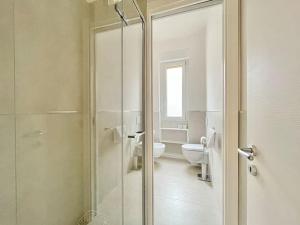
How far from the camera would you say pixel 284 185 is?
1.52ft

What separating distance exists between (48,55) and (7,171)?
0.63 m

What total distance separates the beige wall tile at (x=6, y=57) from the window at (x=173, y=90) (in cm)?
318

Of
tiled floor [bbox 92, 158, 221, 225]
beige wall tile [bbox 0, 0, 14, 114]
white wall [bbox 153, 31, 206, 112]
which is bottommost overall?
tiled floor [bbox 92, 158, 221, 225]

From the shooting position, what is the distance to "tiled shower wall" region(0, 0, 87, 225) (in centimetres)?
71

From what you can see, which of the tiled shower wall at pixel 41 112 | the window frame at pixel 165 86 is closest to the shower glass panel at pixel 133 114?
the tiled shower wall at pixel 41 112

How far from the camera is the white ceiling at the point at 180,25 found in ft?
8.70

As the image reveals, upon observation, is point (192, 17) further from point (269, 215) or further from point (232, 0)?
point (269, 215)

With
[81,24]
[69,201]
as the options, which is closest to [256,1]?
[81,24]

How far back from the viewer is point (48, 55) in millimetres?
937

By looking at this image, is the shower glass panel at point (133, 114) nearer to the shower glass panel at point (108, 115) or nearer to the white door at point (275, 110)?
the shower glass panel at point (108, 115)

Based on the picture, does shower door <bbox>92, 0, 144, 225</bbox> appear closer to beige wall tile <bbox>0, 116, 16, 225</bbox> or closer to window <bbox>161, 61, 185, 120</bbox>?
beige wall tile <bbox>0, 116, 16, 225</bbox>

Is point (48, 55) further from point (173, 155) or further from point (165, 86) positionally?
point (173, 155)

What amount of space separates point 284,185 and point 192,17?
2884 millimetres

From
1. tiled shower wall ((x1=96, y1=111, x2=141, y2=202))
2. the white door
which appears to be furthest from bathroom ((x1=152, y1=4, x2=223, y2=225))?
the white door
